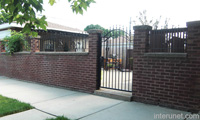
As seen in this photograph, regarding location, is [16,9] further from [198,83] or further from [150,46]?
[198,83]

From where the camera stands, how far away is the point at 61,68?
7285 mm

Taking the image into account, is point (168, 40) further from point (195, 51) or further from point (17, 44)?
point (17, 44)

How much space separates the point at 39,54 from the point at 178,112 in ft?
21.4

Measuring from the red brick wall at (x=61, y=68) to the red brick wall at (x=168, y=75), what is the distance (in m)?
1.67

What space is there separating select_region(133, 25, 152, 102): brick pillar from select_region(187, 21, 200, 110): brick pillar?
1.16 metres

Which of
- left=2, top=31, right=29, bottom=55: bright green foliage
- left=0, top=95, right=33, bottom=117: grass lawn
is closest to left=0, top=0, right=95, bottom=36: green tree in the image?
left=0, top=95, right=33, bottom=117: grass lawn

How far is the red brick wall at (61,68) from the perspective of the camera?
6264 millimetres

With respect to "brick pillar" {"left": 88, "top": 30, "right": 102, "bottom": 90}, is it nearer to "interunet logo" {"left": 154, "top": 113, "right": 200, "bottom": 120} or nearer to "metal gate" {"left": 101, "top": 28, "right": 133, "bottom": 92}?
"metal gate" {"left": 101, "top": 28, "right": 133, "bottom": 92}

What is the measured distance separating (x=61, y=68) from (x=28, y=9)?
3.79m

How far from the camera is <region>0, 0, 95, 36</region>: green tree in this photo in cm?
366

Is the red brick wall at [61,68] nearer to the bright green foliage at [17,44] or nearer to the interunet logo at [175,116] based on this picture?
the bright green foliage at [17,44]

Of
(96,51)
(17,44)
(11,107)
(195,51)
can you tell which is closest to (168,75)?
(195,51)

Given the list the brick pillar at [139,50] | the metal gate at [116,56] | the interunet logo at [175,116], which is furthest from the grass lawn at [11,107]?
the interunet logo at [175,116]

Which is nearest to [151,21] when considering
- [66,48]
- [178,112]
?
[66,48]
